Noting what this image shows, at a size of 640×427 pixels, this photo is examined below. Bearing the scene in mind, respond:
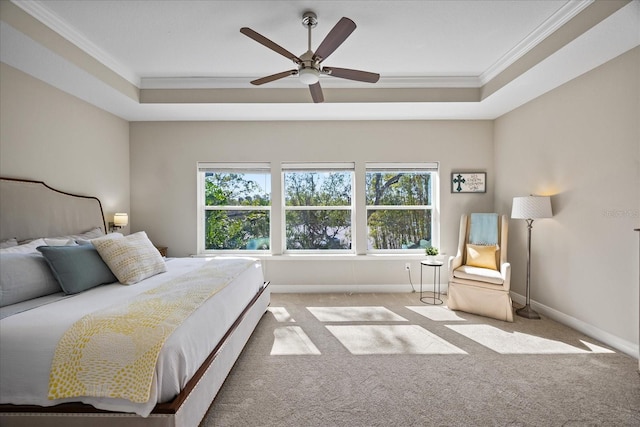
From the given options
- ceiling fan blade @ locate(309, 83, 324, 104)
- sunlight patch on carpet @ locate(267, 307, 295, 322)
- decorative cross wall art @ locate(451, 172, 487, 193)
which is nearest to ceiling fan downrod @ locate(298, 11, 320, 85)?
ceiling fan blade @ locate(309, 83, 324, 104)

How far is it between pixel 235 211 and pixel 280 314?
6.12 ft

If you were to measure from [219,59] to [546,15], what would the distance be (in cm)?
304

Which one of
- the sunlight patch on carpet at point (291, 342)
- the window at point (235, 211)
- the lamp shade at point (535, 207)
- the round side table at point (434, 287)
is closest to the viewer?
the sunlight patch on carpet at point (291, 342)

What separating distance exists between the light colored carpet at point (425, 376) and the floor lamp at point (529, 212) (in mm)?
151

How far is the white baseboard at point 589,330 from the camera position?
2664mm

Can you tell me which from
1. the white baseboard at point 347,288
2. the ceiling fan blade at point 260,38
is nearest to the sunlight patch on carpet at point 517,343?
the white baseboard at point 347,288

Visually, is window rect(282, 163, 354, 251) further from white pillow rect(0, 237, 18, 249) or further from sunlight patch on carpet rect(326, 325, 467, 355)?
Result: white pillow rect(0, 237, 18, 249)

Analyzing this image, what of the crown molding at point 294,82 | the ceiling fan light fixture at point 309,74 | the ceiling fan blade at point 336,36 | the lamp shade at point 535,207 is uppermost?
the crown molding at point 294,82

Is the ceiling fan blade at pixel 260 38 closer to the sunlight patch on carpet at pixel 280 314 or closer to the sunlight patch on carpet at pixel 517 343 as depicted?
the sunlight patch on carpet at pixel 280 314

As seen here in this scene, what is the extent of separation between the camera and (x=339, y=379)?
90.7 inches

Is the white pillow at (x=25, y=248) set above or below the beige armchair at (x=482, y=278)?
above

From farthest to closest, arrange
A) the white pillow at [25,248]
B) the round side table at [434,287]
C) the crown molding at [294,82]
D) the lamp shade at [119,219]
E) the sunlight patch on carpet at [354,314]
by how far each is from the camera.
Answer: the round side table at [434,287] < the lamp shade at [119,219] < the crown molding at [294,82] < the sunlight patch on carpet at [354,314] < the white pillow at [25,248]

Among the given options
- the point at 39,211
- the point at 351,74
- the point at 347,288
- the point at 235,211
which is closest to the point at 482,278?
the point at 347,288

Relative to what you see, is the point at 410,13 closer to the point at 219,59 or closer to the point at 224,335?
the point at 219,59
